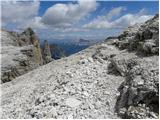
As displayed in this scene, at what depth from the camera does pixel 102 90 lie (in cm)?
1384

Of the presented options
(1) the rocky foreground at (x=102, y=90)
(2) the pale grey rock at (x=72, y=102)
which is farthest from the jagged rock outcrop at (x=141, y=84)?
(2) the pale grey rock at (x=72, y=102)

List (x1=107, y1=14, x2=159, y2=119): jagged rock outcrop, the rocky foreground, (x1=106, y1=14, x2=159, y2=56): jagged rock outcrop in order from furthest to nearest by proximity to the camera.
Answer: (x1=106, y1=14, x2=159, y2=56): jagged rock outcrop
the rocky foreground
(x1=107, y1=14, x2=159, y2=119): jagged rock outcrop

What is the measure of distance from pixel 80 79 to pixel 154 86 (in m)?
4.74

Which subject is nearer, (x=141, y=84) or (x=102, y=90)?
(x=141, y=84)

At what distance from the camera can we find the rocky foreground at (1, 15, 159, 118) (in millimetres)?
11719

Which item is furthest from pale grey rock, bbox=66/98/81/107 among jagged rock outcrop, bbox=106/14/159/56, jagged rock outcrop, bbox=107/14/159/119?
jagged rock outcrop, bbox=106/14/159/56

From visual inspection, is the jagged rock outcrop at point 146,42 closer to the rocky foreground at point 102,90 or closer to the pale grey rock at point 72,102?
the rocky foreground at point 102,90

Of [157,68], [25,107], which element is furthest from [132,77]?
[25,107]

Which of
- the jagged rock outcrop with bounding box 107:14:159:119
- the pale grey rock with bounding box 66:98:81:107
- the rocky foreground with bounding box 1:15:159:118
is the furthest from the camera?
the pale grey rock with bounding box 66:98:81:107

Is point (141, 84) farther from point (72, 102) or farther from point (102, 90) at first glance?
point (72, 102)

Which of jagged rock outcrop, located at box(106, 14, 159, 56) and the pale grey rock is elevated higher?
jagged rock outcrop, located at box(106, 14, 159, 56)

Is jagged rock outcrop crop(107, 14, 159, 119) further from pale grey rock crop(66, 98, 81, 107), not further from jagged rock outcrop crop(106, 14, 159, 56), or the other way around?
pale grey rock crop(66, 98, 81, 107)

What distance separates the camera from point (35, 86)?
17.6 metres

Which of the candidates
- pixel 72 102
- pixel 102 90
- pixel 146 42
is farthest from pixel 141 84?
pixel 146 42
